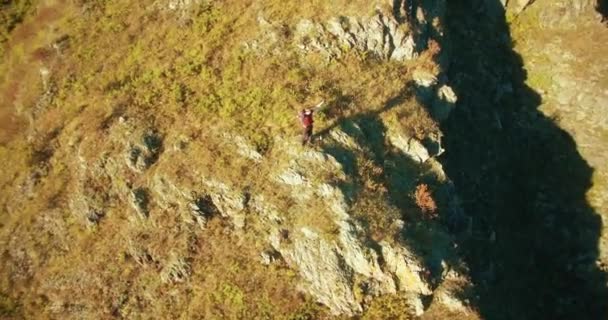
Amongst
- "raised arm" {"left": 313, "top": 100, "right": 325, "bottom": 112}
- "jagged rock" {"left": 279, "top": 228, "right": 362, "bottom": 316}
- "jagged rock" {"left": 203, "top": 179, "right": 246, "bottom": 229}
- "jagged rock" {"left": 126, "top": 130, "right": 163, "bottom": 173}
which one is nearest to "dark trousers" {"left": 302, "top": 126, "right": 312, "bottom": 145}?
"raised arm" {"left": 313, "top": 100, "right": 325, "bottom": 112}

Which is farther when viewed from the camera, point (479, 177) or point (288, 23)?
point (479, 177)

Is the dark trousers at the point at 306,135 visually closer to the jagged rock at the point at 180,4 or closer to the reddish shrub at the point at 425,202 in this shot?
the reddish shrub at the point at 425,202

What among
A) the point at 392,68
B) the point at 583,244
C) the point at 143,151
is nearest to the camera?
the point at 143,151

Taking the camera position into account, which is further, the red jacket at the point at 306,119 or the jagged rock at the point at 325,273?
→ the red jacket at the point at 306,119

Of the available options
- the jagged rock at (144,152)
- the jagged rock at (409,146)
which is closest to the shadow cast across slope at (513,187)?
the jagged rock at (409,146)

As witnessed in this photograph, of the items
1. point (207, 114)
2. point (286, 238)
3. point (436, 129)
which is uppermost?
point (436, 129)

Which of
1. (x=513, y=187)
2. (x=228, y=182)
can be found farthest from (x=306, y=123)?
(x=513, y=187)

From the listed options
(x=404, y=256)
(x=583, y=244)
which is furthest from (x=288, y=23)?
(x=583, y=244)

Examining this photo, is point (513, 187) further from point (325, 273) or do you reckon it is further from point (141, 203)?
point (141, 203)

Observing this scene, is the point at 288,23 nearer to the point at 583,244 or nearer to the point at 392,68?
the point at 392,68
